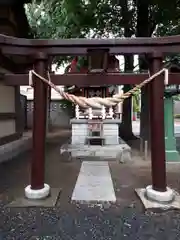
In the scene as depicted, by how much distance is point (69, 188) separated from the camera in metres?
5.69

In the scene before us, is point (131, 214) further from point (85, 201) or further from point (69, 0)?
point (69, 0)

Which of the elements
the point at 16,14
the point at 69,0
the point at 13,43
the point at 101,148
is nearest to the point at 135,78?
the point at 13,43

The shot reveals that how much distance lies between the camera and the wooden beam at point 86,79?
5012mm

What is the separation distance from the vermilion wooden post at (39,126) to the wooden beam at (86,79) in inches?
10.0

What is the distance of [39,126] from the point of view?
495 cm

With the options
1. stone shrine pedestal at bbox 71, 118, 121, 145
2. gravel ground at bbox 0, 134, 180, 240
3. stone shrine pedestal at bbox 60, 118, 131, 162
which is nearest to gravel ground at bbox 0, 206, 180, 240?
gravel ground at bbox 0, 134, 180, 240

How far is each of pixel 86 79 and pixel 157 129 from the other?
1.45 meters

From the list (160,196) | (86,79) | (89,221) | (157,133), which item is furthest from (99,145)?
(89,221)

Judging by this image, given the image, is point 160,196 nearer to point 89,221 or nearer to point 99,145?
point 89,221

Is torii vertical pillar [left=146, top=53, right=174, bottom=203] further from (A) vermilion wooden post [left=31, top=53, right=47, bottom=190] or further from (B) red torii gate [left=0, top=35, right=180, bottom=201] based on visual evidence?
(A) vermilion wooden post [left=31, top=53, right=47, bottom=190]

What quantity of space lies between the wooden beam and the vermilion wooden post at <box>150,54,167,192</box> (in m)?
0.30

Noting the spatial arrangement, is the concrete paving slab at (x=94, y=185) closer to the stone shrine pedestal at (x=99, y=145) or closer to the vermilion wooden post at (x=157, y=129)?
the vermilion wooden post at (x=157, y=129)

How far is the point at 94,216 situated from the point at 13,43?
2916mm

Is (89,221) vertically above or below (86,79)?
below
